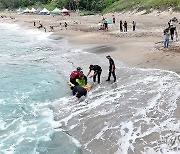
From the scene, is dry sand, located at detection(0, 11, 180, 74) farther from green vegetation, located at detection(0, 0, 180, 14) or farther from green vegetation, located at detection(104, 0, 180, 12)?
green vegetation, located at detection(0, 0, 180, 14)

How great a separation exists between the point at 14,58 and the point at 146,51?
1306cm

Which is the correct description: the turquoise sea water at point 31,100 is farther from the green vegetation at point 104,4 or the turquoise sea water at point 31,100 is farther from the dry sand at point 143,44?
the green vegetation at point 104,4

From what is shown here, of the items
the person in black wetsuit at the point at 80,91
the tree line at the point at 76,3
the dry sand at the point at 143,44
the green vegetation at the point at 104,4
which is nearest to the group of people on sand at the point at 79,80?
the person in black wetsuit at the point at 80,91

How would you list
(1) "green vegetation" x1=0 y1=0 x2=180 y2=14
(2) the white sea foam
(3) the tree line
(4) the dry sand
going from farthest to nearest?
1. (3) the tree line
2. (1) "green vegetation" x1=0 y1=0 x2=180 y2=14
3. (4) the dry sand
4. (2) the white sea foam

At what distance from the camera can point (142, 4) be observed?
57.8 metres

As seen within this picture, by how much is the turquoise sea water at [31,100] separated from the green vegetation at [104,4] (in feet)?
82.3

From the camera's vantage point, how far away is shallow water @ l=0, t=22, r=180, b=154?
12086 mm

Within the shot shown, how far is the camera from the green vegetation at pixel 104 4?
171ft

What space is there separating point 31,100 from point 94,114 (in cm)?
477

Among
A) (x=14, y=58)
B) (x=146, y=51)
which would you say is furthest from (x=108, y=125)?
(x=14, y=58)

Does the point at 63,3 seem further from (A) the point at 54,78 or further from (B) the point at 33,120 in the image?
(B) the point at 33,120

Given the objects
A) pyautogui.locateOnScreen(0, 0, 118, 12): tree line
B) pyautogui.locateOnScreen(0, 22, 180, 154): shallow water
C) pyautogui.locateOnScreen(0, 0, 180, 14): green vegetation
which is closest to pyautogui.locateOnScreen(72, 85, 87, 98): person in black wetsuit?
pyautogui.locateOnScreen(0, 22, 180, 154): shallow water

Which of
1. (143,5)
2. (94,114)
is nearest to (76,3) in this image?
(143,5)

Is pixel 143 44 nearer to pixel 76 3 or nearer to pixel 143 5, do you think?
pixel 143 5
